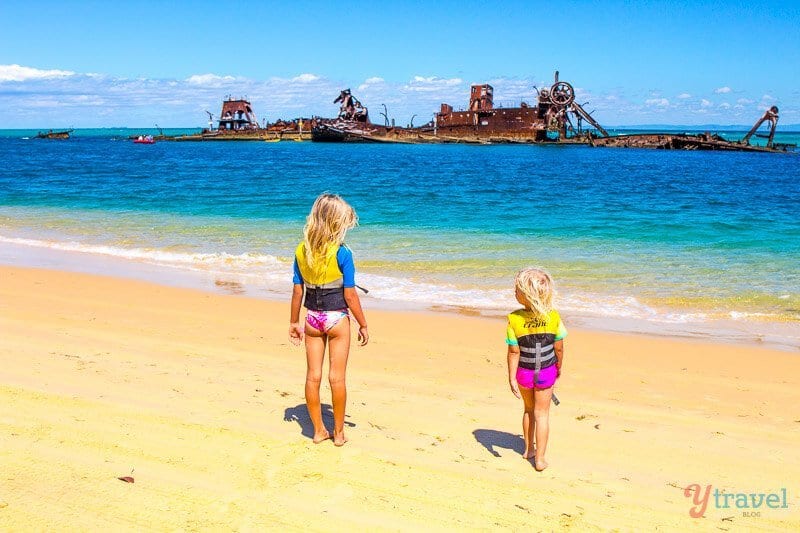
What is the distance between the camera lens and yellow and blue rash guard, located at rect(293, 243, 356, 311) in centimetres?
371

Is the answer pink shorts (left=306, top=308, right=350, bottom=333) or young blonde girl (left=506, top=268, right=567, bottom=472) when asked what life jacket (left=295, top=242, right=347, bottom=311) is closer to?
pink shorts (left=306, top=308, right=350, bottom=333)

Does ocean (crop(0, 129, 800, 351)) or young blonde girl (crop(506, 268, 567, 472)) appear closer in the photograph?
young blonde girl (crop(506, 268, 567, 472))

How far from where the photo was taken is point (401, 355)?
20.7 feet

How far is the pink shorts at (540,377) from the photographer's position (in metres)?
3.82

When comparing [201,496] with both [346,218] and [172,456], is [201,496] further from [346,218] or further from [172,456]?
[346,218]

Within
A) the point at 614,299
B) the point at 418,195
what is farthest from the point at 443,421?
the point at 418,195

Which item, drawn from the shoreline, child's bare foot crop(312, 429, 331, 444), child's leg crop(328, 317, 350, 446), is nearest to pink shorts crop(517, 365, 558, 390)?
child's leg crop(328, 317, 350, 446)

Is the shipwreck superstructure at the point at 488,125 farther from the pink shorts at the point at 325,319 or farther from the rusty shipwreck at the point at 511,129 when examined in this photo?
the pink shorts at the point at 325,319

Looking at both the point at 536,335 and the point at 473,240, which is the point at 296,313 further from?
the point at 473,240

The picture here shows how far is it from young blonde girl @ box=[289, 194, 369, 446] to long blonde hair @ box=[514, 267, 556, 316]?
3.16ft

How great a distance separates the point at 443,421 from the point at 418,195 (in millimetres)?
22364

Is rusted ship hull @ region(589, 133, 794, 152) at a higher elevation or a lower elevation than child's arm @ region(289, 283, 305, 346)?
higher

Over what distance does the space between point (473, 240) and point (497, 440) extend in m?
11.2

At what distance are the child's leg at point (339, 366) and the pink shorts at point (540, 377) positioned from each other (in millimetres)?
1066
